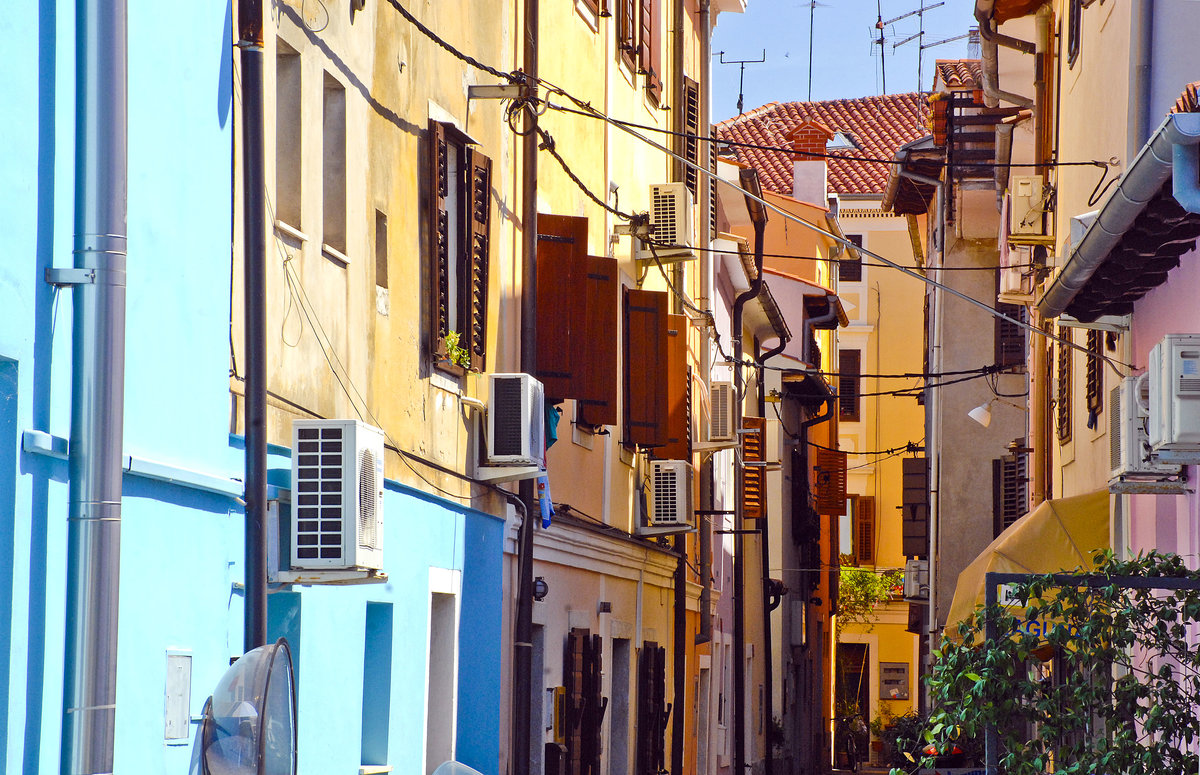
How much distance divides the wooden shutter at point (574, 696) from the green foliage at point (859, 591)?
32.1m

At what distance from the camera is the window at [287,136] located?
28.6 feet

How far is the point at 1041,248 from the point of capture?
19.8 meters

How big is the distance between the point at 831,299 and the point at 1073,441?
69.4 feet

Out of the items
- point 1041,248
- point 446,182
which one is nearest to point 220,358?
point 446,182

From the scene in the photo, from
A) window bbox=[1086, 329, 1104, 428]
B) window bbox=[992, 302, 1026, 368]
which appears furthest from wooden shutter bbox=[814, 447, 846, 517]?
window bbox=[1086, 329, 1104, 428]

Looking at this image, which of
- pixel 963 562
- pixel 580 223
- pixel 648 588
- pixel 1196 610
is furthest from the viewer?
pixel 963 562

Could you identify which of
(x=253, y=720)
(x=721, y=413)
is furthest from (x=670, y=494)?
(x=253, y=720)

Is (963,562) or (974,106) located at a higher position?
(974,106)

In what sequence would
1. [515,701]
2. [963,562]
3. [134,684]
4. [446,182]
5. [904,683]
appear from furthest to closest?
[904,683], [963,562], [515,701], [446,182], [134,684]

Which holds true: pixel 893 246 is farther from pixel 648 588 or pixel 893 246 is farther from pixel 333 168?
pixel 333 168

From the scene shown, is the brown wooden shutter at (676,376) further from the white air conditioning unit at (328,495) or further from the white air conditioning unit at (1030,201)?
the white air conditioning unit at (328,495)

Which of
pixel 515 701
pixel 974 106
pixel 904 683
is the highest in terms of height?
pixel 974 106

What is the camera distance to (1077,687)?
867cm

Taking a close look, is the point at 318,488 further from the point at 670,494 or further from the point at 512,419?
the point at 670,494
